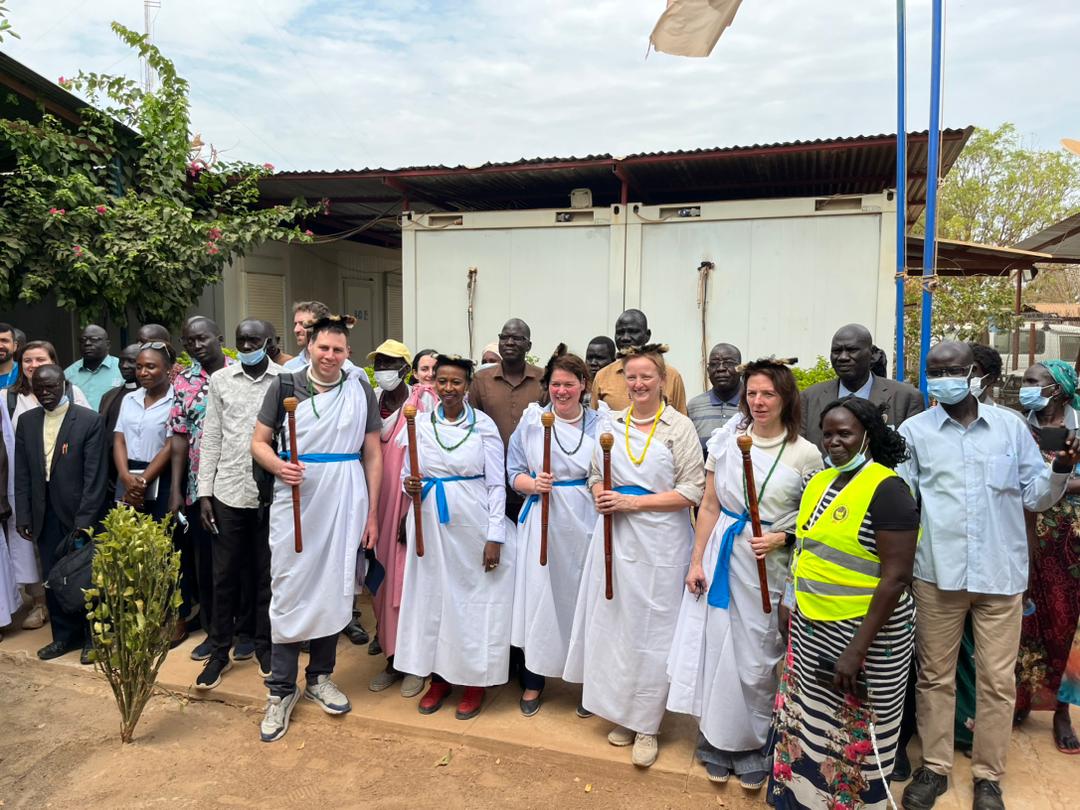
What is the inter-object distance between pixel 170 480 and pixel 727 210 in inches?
253

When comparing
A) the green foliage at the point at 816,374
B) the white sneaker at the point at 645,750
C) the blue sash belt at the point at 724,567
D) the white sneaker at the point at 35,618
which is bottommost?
the white sneaker at the point at 35,618

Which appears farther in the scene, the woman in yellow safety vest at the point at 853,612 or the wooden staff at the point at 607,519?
Answer: the wooden staff at the point at 607,519

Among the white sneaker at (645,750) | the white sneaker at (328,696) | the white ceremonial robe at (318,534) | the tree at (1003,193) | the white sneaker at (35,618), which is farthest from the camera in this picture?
the tree at (1003,193)

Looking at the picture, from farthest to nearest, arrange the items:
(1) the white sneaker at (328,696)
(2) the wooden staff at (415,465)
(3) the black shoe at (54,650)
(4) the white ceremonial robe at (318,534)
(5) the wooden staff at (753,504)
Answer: (3) the black shoe at (54,650)
(1) the white sneaker at (328,696)
(4) the white ceremonial robe at (318,534)
(2) the wooden staff at (415,465)
(5) the wooden staff at (753,504)

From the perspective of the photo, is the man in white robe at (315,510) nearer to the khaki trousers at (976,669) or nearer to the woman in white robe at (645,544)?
the woman in white robe at (645,544)

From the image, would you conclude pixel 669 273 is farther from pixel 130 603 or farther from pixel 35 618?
pixel 35 618

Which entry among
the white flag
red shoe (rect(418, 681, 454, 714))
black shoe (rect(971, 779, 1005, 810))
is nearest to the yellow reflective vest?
black shoe (rect(971, 779, 1005, 810))

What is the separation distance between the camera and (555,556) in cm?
388

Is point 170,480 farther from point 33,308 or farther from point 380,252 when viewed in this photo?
point 380,252

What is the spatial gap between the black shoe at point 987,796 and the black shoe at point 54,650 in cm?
505

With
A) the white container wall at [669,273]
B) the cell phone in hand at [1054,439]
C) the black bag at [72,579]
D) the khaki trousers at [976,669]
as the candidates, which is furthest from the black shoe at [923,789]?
the white container wall at [669,273]

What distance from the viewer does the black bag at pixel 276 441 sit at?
382cm

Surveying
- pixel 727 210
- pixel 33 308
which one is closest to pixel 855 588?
pixel 727 210

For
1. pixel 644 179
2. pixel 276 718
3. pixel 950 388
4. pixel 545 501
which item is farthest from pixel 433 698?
pixel 644 179
